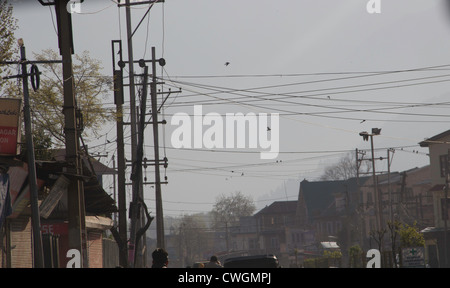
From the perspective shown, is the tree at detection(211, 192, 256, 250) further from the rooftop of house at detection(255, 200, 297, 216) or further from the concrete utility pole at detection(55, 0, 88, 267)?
the concrete utility pole at detection(55, 0, 88, 267)

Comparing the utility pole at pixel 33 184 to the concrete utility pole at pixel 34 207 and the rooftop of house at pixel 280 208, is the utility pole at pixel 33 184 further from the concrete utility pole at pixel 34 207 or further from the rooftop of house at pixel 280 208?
the rooftop of house at pixel 280 208

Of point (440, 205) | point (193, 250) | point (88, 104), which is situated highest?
point (88, 104)

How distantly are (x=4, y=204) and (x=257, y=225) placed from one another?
426ft

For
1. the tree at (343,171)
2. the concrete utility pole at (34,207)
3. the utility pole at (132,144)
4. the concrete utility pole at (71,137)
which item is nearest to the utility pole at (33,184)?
the concrete utility pole at (34,207)

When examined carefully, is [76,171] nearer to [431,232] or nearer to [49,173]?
[49,173]

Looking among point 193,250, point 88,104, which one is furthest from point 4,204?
point 193,250

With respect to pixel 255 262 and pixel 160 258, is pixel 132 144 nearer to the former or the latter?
pixel 255 262

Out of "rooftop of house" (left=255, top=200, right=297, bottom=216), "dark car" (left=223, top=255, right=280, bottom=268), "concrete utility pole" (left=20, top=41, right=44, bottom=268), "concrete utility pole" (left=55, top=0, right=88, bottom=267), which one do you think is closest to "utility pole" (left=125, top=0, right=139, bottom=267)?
"dark car" (left=223, top=255, right=280, bottom=268)

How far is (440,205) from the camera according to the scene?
75.4 metres

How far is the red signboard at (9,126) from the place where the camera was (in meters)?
21.8

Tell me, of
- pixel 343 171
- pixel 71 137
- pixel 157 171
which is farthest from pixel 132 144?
pixel 343 171

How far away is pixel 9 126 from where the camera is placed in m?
22.5

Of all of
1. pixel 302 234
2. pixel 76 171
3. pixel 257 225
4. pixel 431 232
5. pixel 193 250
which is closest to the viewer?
pixel 76 171

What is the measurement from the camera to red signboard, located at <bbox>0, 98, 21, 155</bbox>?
2177 centimetres
